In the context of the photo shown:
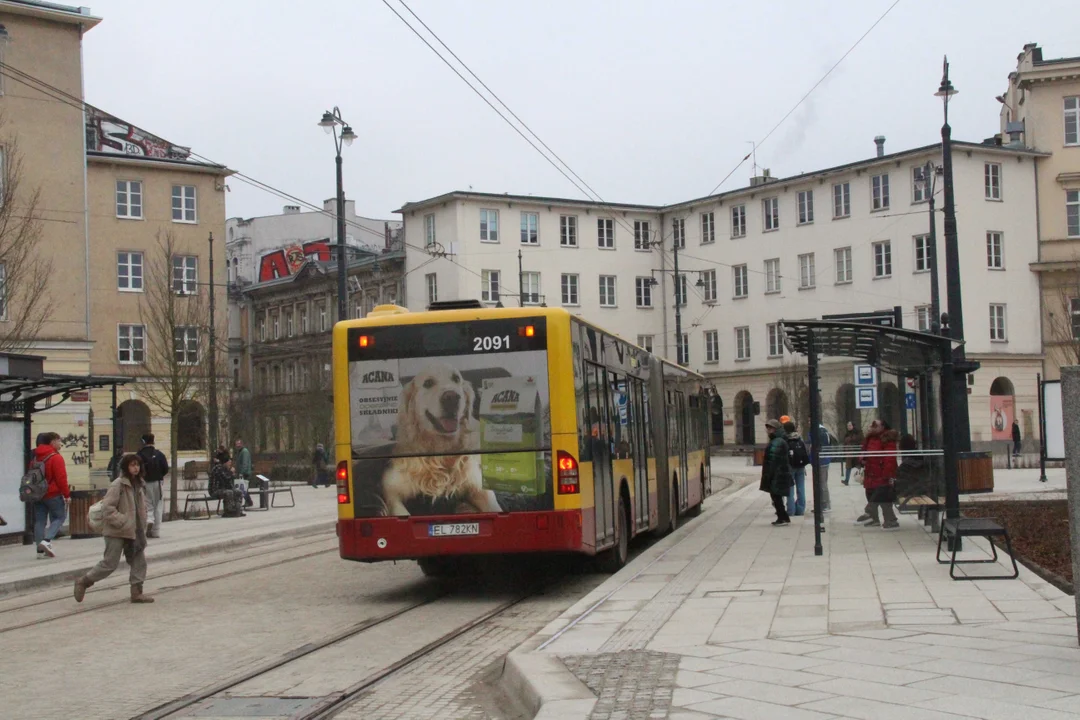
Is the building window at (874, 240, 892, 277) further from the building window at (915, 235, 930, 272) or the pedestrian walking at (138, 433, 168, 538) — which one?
the pedestrian walking at (138, 433, 168, 538)

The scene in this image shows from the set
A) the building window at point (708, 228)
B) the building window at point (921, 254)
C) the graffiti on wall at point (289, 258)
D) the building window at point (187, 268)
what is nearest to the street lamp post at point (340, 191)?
the building window at point (187, 268)

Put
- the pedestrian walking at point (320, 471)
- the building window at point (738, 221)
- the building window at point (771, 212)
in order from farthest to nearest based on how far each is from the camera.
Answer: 1. the building window at point (738, 221)
2. the building window at point (771, 212)
3. the pedestrian walking at point (320, 471)

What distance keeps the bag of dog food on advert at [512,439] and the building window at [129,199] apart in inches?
1966

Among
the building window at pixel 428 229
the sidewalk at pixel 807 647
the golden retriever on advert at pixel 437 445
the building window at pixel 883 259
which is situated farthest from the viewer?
the building window at pixel 428 229

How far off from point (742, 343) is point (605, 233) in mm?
10678

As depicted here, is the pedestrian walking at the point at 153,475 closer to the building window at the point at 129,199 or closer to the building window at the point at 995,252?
the building window at the point at 129,199

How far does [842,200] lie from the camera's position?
68750 millimetres

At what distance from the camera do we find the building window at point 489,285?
73875 mm

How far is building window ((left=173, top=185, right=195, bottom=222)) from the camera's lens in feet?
198

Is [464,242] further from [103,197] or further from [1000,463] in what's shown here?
[1000,463]

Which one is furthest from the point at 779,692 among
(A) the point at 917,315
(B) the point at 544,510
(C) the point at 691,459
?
(A) the point at 917,315

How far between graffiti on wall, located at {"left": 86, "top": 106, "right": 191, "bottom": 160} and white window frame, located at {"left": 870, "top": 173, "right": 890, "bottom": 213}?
33.9m

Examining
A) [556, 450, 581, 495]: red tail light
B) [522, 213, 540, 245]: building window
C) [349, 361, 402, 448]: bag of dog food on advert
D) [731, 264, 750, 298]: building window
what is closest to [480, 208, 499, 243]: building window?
[522, 213, 540, 245]: building window

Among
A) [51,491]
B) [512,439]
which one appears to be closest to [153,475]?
[51,491]
